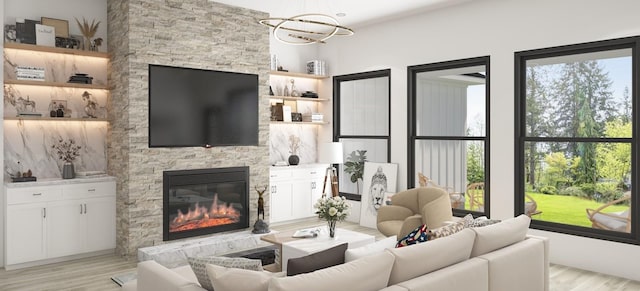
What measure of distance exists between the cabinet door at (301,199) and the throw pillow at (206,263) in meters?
4.67

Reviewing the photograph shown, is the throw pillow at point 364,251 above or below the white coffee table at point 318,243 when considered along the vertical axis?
above

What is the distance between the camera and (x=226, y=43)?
620 cm

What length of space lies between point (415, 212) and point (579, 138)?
1.97 meters

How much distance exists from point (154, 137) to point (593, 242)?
4.99 m

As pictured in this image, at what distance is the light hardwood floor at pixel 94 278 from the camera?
4.44 meters

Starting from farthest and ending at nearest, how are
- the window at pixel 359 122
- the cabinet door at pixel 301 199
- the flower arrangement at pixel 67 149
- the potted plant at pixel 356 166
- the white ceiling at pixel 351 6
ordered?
1. the potted plant at pixel 356 166
2. the cabinet door at pixel 301 199
3. the window at pixel 359 122
4. the white ceiling at pixel 351 6
5. the flower arrangement at pixel 67 149

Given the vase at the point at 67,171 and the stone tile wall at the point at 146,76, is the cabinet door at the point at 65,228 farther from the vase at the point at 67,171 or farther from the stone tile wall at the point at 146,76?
the stone tile wall at the point at 146,76

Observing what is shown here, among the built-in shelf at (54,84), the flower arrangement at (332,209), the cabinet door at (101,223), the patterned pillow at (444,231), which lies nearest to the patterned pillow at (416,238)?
the patterned pillow at (444,231)

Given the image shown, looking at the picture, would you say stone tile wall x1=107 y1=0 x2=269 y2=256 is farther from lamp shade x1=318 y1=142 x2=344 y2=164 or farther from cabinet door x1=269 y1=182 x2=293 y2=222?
lamp shade x1=318 y1=142 x2=344 y2=164

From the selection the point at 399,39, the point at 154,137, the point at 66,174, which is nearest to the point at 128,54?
the point at 154,137

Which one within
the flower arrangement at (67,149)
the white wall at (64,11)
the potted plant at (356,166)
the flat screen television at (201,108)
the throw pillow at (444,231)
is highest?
the white wall at (64,11)

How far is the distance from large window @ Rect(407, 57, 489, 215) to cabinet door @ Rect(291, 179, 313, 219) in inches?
67.8

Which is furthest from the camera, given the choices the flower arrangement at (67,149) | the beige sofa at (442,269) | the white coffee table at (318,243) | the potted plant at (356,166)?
the potted plant at (356,166)

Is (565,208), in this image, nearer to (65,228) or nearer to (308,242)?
(308,242)
